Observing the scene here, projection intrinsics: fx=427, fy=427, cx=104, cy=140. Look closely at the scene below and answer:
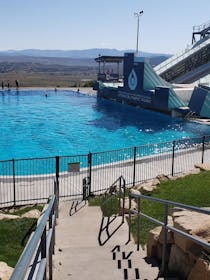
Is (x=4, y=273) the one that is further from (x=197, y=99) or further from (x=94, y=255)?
(x=197, y=99)

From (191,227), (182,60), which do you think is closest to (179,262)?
(191,227)

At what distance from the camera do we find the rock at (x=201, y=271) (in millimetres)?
4586

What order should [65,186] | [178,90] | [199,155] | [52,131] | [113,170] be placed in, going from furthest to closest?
1. [178,90]
2. [52,131]
3. [199,155]
4. [113,170]
5. [65,186]

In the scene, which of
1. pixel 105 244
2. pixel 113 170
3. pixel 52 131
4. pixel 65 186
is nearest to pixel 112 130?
pixel 52 131

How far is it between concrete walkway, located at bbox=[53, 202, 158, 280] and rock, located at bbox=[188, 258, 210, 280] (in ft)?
2.98

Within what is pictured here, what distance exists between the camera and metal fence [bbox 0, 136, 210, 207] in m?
14.7

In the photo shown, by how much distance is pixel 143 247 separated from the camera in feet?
25.9

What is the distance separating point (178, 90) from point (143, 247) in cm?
3324

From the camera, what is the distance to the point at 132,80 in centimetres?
4509

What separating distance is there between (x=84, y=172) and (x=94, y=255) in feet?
36.7

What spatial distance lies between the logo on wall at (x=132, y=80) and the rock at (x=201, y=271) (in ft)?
132

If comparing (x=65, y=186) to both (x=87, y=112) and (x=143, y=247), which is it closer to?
(x=143, y=247)

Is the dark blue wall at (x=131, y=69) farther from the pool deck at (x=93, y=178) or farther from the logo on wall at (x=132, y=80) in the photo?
the pool deck at (x=93, y=178)

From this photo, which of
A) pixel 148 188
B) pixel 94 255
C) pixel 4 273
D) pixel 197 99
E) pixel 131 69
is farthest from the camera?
pixel 131 69
